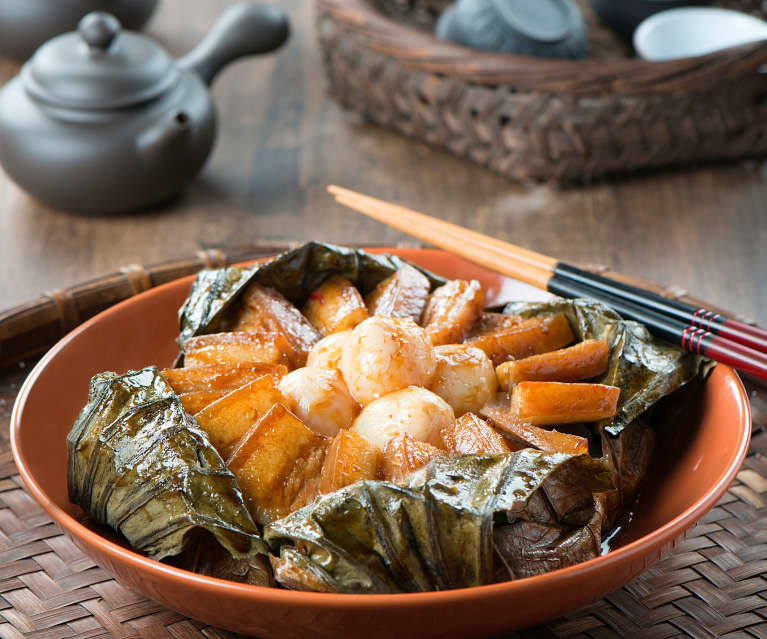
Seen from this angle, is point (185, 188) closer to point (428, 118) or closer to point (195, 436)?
point (428, 118)

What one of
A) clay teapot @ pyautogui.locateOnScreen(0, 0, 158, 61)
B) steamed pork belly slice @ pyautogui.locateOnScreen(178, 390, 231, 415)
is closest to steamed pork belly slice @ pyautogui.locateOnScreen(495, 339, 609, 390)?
steamed pork belly slice @ pyautogui.locateOnScreen(178, 390, 231, 415)

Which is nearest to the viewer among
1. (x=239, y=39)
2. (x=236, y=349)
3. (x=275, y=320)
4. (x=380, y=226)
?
(x=236, y=349)

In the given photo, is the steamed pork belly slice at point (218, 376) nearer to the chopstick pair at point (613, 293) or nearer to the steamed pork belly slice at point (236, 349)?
the steamed pork belly slice at point (236, 349)

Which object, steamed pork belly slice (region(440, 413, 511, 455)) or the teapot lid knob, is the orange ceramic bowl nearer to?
steamed pork belly slice (region(440, 413, 511, 455))

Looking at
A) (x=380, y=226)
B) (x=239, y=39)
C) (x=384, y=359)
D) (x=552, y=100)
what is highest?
(x=384, y=359)

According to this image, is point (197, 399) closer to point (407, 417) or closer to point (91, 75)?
point (407, 417)

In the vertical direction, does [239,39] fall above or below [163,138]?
above

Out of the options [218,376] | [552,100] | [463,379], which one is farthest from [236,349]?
[552,100]
